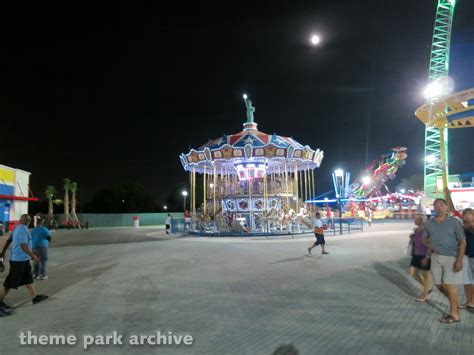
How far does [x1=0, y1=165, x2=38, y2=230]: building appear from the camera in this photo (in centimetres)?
2764

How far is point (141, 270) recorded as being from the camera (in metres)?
8.66

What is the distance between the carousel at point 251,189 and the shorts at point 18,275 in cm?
1333

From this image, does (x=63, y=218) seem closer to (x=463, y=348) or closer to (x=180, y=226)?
(x=180, y=226)

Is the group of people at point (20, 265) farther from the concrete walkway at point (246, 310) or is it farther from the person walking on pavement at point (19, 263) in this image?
the concrete walkway at point (246, 310)

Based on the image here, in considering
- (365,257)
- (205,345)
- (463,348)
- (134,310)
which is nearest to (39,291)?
(134,310)

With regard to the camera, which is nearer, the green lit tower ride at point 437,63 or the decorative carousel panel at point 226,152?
the decorative carousel panel at point 226,152

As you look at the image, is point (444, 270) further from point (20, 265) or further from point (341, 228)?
point (341, 228)

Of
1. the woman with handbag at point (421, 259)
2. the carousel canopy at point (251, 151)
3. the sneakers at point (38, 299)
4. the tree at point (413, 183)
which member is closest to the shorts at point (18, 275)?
the sneakers at point (38, 299)

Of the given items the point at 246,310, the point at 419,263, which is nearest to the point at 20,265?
the point at 246,310

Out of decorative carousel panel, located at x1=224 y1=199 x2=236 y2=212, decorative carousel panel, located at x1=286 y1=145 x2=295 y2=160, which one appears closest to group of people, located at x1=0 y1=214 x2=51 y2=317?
decorative carousel panel, located at x1=286 y1=145 x2=295 y2=160

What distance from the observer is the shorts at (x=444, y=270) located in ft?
14.8

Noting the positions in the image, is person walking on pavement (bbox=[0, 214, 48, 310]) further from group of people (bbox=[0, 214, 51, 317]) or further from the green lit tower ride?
the green lit tower ride

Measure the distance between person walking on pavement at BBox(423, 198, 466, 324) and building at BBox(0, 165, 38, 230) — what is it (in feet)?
99.3

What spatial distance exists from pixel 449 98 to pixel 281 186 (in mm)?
12926
